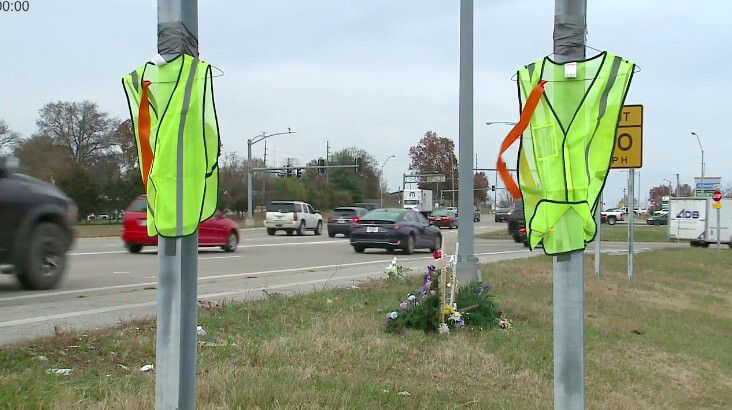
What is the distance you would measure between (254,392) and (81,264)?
41.6 ft

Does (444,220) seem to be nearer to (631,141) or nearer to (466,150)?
(631,141)

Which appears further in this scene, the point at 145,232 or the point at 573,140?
the point at 145,232

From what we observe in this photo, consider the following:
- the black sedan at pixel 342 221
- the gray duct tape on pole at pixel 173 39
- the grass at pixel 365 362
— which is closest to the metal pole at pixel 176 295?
the gray duct tape on pole at pixel 173 39

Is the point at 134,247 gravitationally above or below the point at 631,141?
below

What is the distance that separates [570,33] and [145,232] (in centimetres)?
1800

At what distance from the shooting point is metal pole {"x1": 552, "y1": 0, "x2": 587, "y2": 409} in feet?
9.82

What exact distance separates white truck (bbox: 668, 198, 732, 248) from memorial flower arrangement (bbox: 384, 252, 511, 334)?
31.6 metres

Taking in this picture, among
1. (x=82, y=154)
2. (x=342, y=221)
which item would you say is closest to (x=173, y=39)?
(x=342, y=221)

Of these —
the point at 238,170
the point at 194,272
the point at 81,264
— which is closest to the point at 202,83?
the point at 194,272

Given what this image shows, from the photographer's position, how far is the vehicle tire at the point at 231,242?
71.2 feet

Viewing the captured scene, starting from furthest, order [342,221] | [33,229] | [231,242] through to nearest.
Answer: [342,221] → [231,242] → [33,229]

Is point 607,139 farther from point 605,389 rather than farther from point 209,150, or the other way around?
point 605,389

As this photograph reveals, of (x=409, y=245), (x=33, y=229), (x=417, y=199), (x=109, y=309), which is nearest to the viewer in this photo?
(x=109, y=309)

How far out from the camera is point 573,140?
301 cm
